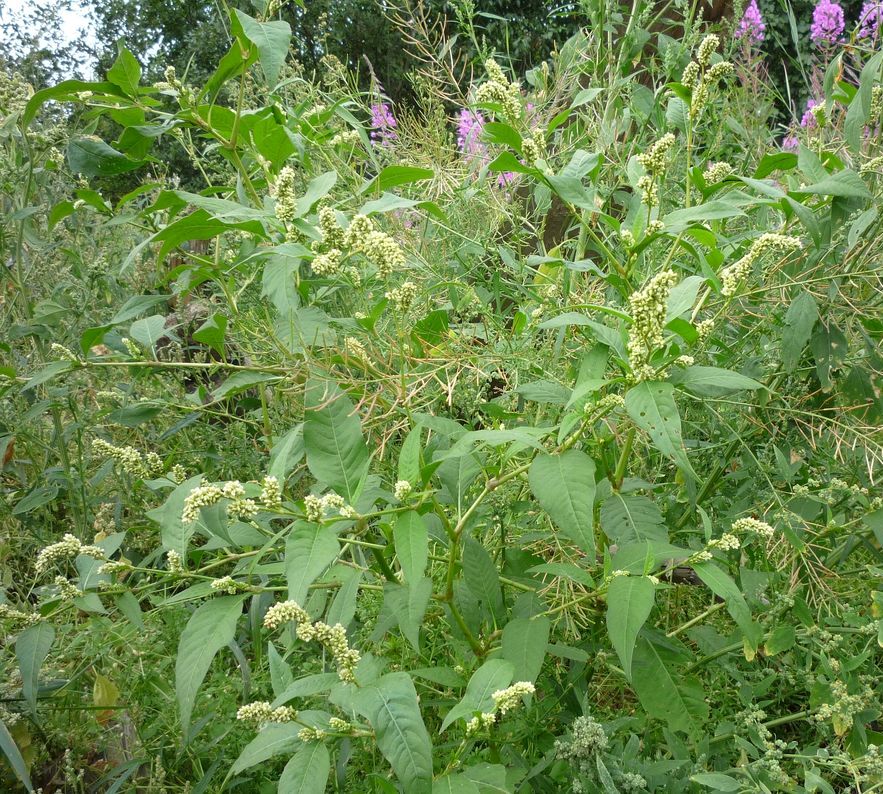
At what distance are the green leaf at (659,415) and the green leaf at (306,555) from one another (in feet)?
1.30

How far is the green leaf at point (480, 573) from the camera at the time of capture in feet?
4.06

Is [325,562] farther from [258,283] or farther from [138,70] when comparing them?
[258,283]

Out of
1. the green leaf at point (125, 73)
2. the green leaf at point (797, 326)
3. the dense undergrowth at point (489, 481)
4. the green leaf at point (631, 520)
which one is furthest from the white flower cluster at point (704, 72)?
the green leaf at point (125, 73)

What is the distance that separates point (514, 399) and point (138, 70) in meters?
0.92

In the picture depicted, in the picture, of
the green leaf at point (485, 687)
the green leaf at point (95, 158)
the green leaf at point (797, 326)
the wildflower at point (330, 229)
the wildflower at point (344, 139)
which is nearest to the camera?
the green leaf at point (485, 687)

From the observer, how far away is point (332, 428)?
3.76 ft

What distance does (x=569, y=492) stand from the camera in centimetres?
103

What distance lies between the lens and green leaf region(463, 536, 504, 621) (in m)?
1.24

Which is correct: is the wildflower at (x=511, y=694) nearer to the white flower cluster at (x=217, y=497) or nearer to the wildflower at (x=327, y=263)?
the white flower cluster at (x=217, y=497)

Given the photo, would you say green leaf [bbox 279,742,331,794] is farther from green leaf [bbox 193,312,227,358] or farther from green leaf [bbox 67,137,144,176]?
green leaf [bbox 67,137,144,176]

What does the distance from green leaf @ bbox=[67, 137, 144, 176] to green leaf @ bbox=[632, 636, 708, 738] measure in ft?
4.06

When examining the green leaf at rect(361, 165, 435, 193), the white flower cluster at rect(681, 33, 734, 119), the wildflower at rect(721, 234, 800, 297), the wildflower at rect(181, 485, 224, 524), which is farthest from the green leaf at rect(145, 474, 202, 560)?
the white flower cluster at rect(681, 33, 734, 119)

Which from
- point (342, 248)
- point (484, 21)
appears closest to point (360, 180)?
point (342, 248)

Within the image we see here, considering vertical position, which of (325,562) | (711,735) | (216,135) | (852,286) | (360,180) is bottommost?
(711,735)
